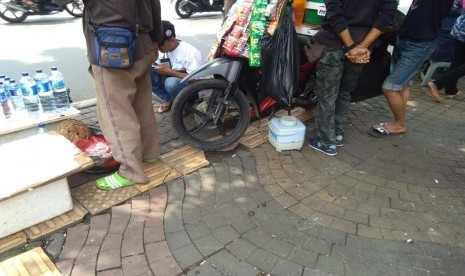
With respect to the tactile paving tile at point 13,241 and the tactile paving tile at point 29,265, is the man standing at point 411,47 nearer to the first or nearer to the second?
the tactile paving tile at point 29,265

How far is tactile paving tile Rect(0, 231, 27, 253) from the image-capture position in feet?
8.04

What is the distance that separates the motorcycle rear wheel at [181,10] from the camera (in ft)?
34.5

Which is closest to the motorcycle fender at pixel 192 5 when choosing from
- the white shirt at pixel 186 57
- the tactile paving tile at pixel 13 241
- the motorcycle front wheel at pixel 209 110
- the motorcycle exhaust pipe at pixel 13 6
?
the motorcycle exhaust pipe at pixel 13 6

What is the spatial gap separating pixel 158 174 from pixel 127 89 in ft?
2.65

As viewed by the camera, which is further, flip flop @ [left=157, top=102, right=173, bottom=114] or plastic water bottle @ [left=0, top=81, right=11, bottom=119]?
flip flop @ [left=157, top=102, right=173, bottom=114]

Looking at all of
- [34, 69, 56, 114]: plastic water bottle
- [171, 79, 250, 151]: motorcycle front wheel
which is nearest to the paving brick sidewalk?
[171, 79, 250, 151]: motorcycle front wheel

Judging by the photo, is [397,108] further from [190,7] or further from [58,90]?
[190,7]

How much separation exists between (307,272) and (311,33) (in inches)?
104

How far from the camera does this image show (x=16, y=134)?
10.3ft

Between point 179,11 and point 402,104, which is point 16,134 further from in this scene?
point 179,11

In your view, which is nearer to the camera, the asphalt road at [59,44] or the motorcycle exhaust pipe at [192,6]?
the asphalt road at [59,44]

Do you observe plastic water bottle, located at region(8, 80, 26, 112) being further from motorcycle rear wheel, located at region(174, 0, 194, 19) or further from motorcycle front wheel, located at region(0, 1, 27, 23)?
motorcycle rear wheel, located at region(174, 0, 194, 19)

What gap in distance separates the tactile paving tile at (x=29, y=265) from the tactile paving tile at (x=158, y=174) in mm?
889

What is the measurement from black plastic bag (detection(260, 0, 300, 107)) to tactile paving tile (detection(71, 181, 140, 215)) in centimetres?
153
